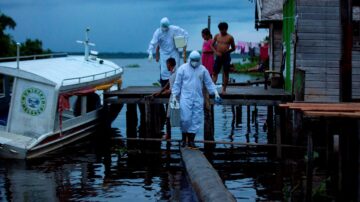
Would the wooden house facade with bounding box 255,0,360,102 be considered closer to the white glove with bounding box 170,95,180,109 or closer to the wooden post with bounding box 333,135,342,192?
the white glove with bounding box 170,95,180,109

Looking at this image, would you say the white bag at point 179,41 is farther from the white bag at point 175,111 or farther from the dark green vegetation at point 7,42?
the dark green vegetation at point 7,42

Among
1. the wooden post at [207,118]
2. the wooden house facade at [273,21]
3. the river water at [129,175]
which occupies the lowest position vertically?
the river water at [129,175]

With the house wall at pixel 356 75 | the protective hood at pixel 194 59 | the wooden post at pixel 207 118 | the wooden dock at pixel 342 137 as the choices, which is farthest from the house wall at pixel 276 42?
the wooden dock at pixel 342 137

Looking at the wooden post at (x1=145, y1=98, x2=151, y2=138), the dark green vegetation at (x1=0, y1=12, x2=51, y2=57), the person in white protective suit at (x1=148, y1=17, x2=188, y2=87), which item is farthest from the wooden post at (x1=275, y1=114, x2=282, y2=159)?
the dark green vegetation at (x1=0, y1=12, x2=51, y2=57)

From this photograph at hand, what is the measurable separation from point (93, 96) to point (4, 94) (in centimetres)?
292

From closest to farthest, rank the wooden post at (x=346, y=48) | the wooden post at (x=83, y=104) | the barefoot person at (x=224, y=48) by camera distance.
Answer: the wooden post at (x=346, y=48) → the barefoot person at (x=224, y=48) → the wooden post at (x=83, y=104)

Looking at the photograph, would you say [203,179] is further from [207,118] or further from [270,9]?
[270,9]

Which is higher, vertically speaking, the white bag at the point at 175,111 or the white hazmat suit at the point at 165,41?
the white hazmat suit at the point at 165,41

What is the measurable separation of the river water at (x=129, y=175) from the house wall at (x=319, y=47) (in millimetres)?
2026

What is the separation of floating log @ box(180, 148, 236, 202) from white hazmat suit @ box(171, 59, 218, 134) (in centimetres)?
88

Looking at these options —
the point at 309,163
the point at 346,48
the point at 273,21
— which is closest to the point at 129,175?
the point at 309,163

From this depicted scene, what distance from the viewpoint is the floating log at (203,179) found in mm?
9109

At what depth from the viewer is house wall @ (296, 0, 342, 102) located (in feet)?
51.9

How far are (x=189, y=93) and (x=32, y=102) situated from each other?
443 cm
